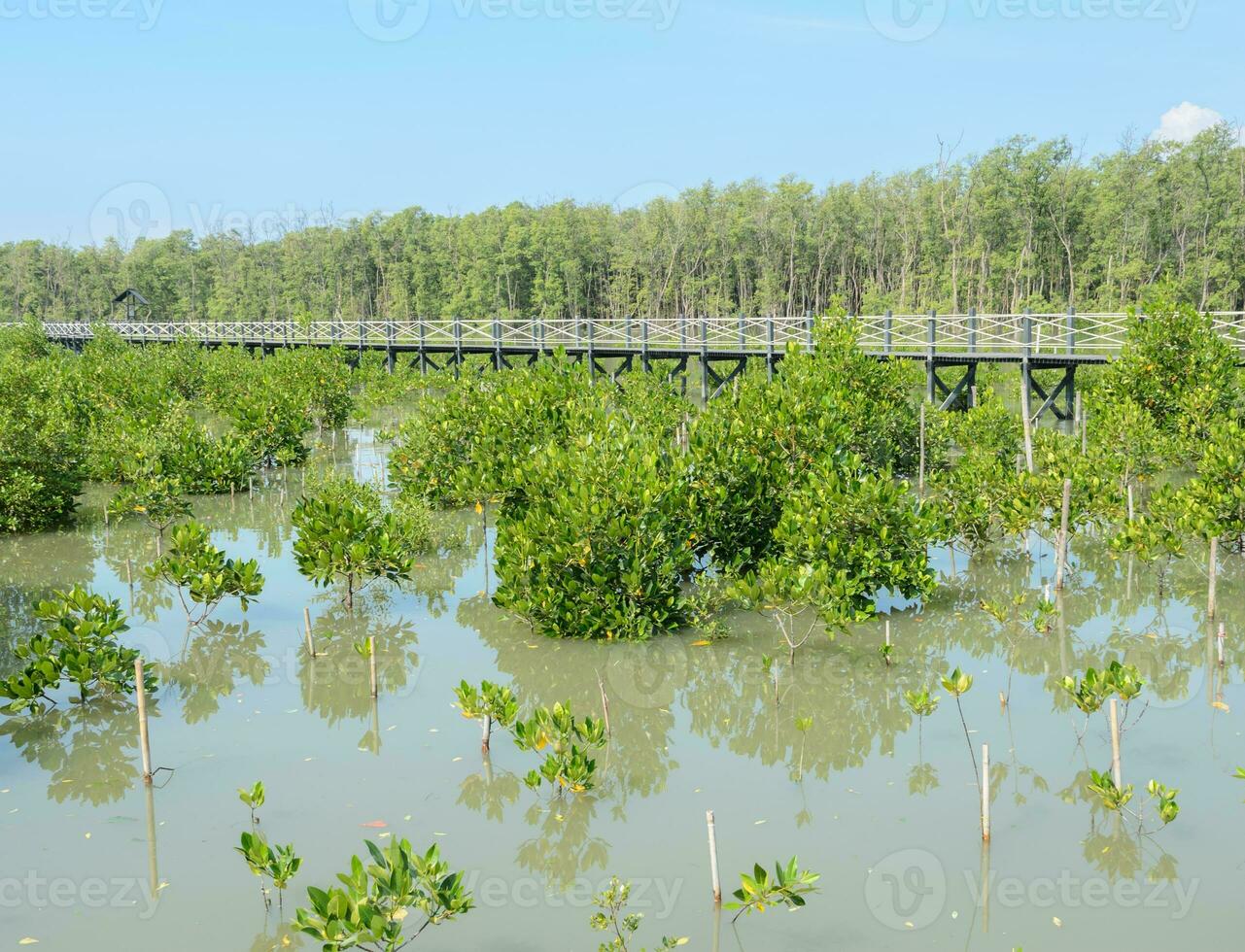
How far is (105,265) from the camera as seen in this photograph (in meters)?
98.9

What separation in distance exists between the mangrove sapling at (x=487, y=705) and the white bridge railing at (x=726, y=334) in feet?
34.9

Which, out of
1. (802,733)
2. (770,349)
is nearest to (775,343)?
(770,349)

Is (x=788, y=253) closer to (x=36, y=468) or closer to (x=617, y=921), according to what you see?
(x=36, y=468)

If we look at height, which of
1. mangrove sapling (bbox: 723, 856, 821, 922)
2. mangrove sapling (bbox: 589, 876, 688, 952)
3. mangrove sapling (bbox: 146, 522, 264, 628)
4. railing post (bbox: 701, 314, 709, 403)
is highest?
railing post (bbox: 701, 314, 709, 403)

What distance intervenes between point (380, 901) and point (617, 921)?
157cm

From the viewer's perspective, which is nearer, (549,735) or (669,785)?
(549,735)

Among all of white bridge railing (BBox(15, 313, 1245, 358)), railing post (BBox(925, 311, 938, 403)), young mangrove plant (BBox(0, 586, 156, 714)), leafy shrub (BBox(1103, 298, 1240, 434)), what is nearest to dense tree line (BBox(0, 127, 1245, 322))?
white bridge railing (BBox(15, 313, 1245, 358))

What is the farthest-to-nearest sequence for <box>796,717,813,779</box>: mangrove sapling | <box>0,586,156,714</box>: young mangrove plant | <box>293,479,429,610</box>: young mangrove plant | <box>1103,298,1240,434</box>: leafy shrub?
<box>1103,298,1240,434</box>: leafy shrub → <box>293,479,429,610</box>: young mangrove plant → <box>0,586,156,714</box>: young mangrove plant → <box>796,717,813,779</box>: mangrove sapling

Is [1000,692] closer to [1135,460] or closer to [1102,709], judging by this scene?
[1102,709]

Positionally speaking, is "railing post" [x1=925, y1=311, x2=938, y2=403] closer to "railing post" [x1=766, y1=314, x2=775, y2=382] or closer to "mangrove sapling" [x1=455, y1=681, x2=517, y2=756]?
"railing post" [x1=766, y1=314, x2=775, y2=382]

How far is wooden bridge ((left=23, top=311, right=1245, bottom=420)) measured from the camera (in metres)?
23.5

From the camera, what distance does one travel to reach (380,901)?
19.1 feet

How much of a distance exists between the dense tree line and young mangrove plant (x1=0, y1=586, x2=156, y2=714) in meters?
24.6

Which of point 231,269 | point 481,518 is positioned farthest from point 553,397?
point 231,269
